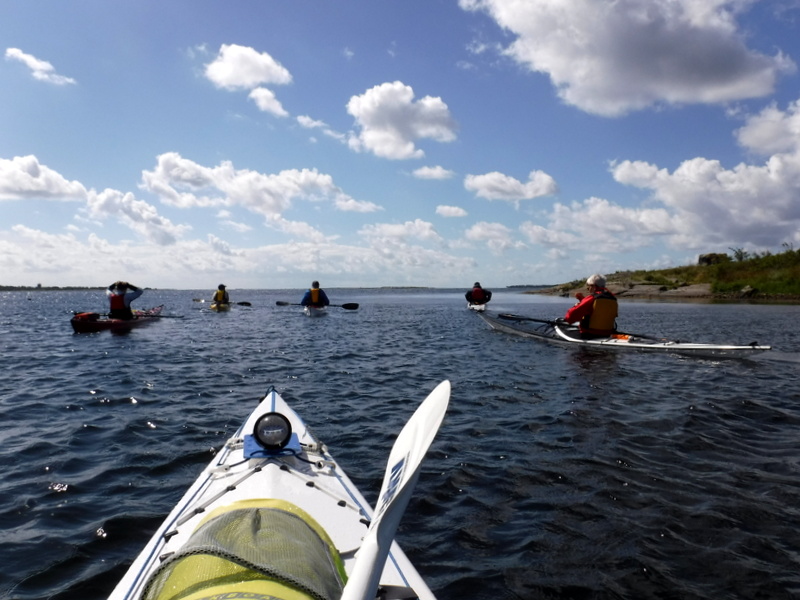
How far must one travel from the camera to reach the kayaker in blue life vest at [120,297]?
20047mm

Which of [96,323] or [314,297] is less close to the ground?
[314,297]

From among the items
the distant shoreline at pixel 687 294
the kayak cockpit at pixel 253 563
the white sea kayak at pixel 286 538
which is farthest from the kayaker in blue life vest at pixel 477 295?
the kayak cockpit at pixel 253 563

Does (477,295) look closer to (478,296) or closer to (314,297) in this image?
(478,296)

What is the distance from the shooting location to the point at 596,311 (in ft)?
45.6

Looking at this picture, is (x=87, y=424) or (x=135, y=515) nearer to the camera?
(x=135, y=515)

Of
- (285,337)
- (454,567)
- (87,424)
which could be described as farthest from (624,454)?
(285,337)

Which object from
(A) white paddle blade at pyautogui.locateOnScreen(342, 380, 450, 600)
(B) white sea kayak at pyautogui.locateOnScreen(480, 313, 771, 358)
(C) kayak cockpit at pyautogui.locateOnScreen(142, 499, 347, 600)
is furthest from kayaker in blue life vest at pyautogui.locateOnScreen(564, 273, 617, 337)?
(C) kayak cockpit at pyautogui.locateOnScreen(142, 499, 347, 600)

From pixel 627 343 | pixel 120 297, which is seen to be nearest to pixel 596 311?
pixel 627 343

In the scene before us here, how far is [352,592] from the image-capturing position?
1663mm

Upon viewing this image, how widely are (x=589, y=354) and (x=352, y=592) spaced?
12.8m

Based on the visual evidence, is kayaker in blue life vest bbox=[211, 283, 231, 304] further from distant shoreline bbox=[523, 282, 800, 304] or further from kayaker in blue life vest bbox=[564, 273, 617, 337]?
distant shoreline bbox=[523, 282, 800, 304]

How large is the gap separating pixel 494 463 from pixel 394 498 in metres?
4.06

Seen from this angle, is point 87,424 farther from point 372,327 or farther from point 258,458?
point 372,327

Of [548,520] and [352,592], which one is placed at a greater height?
[352,592]
